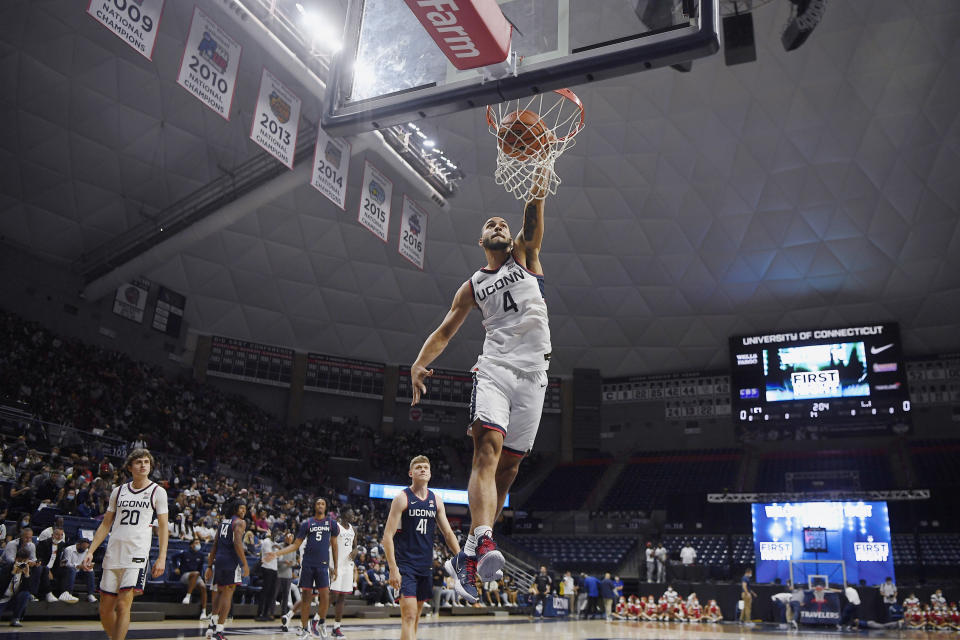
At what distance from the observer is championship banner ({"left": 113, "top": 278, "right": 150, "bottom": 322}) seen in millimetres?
28281

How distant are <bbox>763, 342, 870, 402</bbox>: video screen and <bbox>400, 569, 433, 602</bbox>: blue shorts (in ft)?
74.3

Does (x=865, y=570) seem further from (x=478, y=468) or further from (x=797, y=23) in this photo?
(x=478, y=468)

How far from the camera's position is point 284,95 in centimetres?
1775

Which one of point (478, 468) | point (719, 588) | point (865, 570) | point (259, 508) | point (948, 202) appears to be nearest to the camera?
point (478, 468)

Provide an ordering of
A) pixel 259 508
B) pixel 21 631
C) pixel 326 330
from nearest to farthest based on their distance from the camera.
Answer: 1. pixel 21 631
2. pixel 259 508
3. pixel 326 330

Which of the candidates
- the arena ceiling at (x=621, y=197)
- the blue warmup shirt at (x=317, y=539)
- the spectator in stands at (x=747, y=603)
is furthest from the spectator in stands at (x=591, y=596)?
the blue warmup shirt at (x=317, y=539)

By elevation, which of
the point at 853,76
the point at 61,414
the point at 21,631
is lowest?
the point at 21,631

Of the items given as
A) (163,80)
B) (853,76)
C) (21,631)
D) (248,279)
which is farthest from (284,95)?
(853,76)

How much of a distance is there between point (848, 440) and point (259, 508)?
28.3 metres

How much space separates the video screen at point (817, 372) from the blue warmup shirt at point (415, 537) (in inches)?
889

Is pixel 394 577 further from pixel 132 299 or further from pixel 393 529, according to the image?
pixel 132 299

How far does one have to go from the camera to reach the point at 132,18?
14.1m

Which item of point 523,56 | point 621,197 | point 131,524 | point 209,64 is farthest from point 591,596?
point 523,56

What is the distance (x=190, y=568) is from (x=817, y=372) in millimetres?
21962
